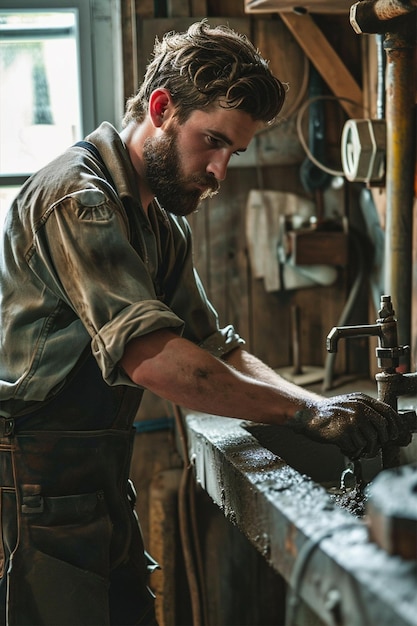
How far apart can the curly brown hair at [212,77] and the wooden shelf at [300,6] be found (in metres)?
0.81

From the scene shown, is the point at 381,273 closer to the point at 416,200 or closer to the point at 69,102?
the point at 416,200

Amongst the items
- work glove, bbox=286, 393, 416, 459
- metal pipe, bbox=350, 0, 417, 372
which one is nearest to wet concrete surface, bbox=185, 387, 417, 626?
work glove, bbox=286, 393, 416, 459

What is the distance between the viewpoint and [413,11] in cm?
233

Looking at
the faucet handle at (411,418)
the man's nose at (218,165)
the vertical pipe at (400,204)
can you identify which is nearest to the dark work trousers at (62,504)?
the man's nose at (218,165)

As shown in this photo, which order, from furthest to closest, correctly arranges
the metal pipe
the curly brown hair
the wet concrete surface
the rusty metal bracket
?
the metal pipe → the rusty metal bracket → the curly brown hair → the wet concrete surface

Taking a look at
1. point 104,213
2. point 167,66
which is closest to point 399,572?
point 104,213

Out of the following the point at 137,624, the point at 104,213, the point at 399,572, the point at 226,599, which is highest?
the point at 104,213

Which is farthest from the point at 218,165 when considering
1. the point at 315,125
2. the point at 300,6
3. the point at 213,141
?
the point at 315,125

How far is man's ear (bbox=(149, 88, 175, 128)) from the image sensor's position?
76.4 inches

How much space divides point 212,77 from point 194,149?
0.16 metres

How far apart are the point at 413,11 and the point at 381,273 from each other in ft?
3.43

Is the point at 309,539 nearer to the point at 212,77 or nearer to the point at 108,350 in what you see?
the point at 108,350

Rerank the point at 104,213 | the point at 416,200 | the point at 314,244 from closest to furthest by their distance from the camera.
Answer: the point at 104,213 < the point at 416,200 < the point at 314,244

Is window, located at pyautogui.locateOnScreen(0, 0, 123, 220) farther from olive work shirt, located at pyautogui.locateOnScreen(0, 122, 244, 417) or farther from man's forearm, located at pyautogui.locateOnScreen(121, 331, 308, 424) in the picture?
man's forearm, located at pyautogui.locateOnScreen(121, 331, 308, 424)
